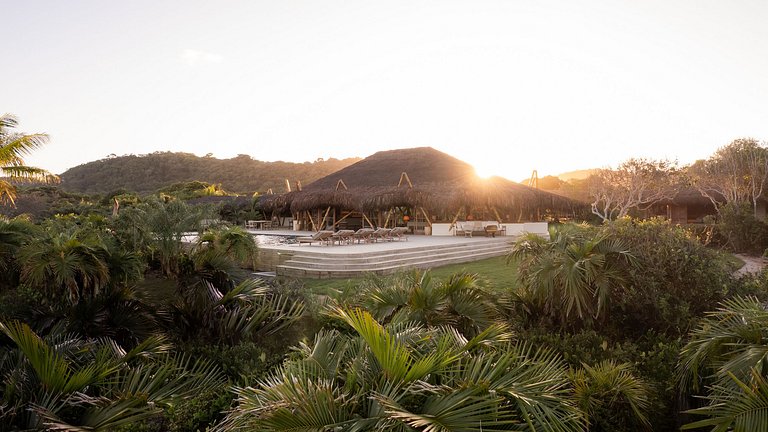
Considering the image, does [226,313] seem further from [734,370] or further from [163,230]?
[734,370]

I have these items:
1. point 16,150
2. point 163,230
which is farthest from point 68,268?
point 16,150

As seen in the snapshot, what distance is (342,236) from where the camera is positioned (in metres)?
16.1

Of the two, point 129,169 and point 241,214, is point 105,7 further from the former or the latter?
point 129,169

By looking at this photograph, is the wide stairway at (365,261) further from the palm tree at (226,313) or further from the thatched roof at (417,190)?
the thatched roof at (417,190)

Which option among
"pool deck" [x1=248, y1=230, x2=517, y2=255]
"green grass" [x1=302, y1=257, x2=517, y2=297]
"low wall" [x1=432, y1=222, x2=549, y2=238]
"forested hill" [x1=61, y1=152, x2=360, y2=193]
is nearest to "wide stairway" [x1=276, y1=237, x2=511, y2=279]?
"pool deck" [x1=248, y1=230, x2=517, y2=255]

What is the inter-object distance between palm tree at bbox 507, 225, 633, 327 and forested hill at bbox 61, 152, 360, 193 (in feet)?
188

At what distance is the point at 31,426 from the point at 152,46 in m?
15.2

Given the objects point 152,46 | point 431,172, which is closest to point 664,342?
point 152,46

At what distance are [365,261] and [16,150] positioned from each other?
35.8ft

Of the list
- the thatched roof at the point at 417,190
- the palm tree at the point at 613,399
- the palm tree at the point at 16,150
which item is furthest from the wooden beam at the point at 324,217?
the palm tree at the point at 613,399

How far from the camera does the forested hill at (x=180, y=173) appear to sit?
201 feet

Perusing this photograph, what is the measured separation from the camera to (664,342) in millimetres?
4633

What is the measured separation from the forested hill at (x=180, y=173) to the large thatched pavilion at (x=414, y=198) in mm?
34736

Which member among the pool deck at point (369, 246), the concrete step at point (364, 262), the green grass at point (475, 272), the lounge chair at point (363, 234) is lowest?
the green grass at point (475, 272)
